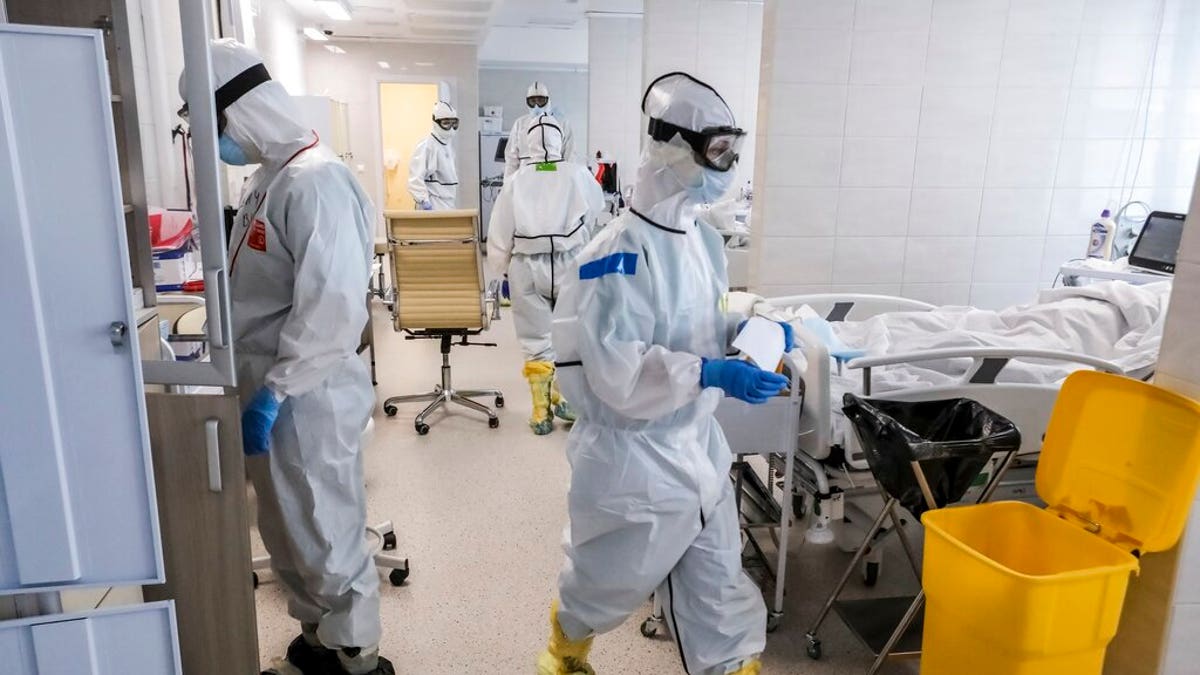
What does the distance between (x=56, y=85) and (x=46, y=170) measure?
12 centimetres

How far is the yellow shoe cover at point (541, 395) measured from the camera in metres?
4.15

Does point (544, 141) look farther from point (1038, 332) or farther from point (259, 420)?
point (259, 420)

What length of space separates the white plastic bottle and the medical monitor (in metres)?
0.14

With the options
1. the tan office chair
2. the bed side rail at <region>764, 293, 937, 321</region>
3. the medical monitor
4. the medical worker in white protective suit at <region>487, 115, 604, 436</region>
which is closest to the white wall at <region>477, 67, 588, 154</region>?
the medical worker in white protective suit at <region>487, 115, 604, 436</region>

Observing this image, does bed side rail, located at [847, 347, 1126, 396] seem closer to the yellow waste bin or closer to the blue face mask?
the yellow waste bin

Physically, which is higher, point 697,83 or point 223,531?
point 697,83

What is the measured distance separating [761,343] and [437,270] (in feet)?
8.47

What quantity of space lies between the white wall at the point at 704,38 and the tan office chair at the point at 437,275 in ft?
6.58

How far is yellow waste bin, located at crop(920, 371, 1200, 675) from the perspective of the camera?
1601 mm

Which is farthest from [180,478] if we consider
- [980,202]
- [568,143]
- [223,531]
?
[568,143]

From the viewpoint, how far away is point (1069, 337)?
288 cm

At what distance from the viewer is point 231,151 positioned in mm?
1978

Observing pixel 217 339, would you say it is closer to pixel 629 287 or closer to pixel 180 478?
pixel 180 478

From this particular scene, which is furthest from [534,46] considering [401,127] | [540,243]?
[540,243]
